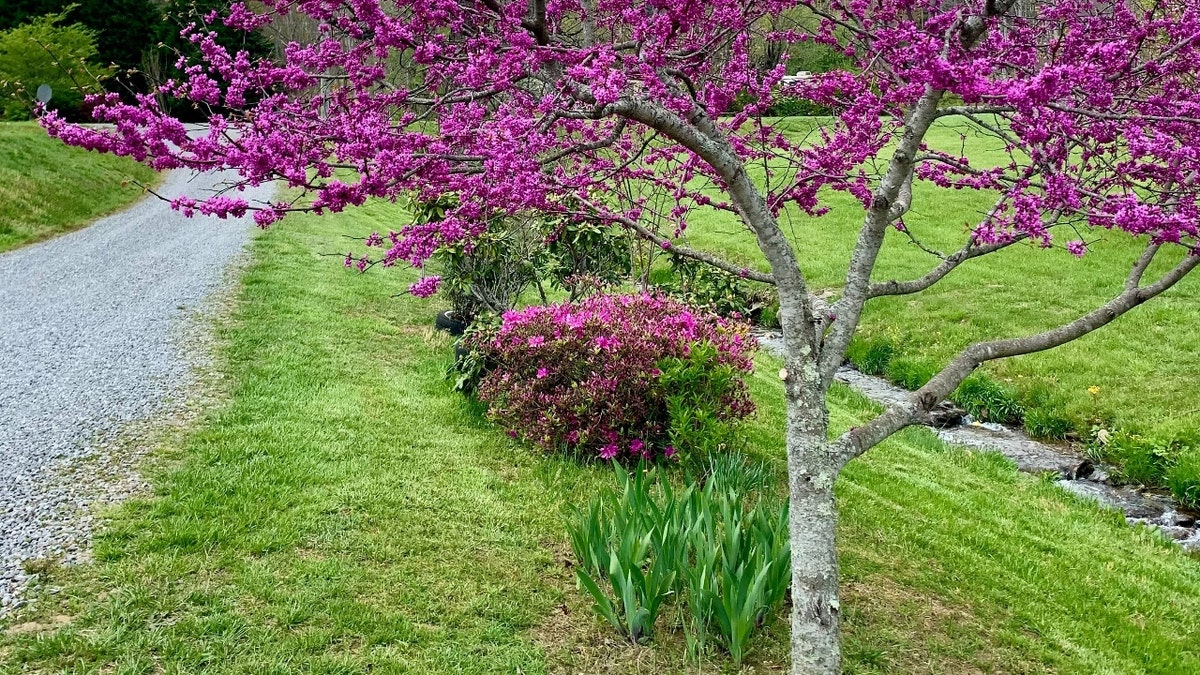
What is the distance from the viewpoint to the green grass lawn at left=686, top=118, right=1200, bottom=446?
34.9ft

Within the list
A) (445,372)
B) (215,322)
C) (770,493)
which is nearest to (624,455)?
(770,493)

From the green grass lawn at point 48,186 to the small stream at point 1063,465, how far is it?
14.8 meters

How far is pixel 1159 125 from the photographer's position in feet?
13.6

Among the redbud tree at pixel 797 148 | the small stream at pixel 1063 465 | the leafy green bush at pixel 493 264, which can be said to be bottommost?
the small stream at pixel 1063 465

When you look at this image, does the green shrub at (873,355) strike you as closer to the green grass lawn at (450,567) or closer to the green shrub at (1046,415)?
the green shrub at (1046,415)

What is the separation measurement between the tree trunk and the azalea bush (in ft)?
9.37

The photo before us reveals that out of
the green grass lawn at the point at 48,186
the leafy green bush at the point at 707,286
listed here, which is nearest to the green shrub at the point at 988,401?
the leafy green bush at the point at 707,286

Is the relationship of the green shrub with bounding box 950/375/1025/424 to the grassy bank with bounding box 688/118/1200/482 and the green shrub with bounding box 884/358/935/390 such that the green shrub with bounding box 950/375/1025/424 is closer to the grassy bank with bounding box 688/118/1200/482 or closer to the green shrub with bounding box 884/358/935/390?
the grassy bank with bounding box 688/118/1200/482

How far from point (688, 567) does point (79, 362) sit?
786 centimetres

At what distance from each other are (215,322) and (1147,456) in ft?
39.1

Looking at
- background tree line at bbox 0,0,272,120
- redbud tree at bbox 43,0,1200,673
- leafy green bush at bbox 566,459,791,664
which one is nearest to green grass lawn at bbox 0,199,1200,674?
leafy green bush at bbox 566,459,791,664

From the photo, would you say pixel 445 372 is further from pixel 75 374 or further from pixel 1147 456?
pixel 1147 456

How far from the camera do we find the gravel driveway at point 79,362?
5.40m

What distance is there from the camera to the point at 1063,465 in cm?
968
